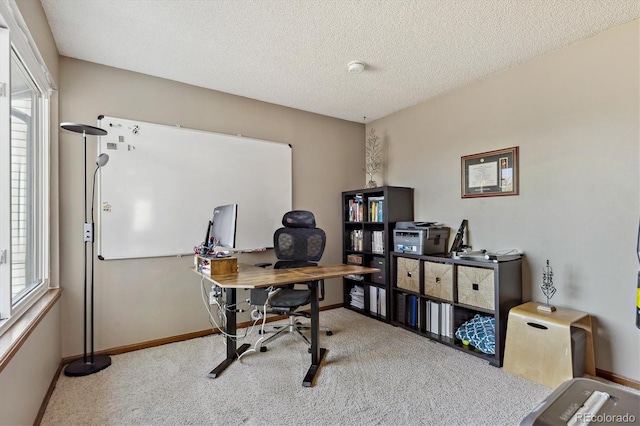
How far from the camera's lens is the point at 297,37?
2.36m

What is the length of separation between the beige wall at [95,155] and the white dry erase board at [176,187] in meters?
0.13

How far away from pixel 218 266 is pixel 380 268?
2.01 metres

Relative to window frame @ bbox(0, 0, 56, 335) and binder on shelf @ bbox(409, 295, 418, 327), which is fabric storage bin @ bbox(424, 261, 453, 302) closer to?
binder on shelf @ bbox(409, 295, 418, 327)

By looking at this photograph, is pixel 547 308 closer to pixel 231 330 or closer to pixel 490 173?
pixel 490 173

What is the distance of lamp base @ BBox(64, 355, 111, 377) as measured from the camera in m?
2.39

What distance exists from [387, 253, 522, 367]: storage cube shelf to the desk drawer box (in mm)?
125

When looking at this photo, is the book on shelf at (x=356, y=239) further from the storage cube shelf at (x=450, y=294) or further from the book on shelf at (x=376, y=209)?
the storage cube shelf at (x=450, y=294)

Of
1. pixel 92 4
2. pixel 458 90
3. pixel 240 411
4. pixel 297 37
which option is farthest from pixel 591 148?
pixel 92 4

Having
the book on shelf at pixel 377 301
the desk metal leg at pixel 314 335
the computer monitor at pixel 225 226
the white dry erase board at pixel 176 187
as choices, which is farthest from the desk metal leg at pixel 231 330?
the book on shelf at pixel 377 301

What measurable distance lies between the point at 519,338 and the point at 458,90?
2.42m

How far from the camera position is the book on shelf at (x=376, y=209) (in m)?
3.78

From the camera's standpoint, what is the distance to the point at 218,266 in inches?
96.4

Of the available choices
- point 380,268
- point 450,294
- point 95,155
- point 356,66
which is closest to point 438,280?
point 450,294

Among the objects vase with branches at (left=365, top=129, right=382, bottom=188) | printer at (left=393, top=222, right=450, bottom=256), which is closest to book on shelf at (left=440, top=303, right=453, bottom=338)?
printer at (left=393, top=222, right=450, bottom=256)
